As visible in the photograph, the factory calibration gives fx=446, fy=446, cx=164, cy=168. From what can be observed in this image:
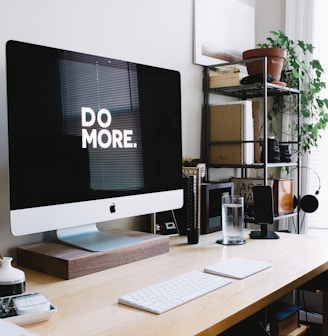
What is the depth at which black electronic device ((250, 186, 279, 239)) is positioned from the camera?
Result: 1.86 m

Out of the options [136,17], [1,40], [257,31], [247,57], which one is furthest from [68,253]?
[257,31]

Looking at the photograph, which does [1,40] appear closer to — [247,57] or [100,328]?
Answer: [100,328]

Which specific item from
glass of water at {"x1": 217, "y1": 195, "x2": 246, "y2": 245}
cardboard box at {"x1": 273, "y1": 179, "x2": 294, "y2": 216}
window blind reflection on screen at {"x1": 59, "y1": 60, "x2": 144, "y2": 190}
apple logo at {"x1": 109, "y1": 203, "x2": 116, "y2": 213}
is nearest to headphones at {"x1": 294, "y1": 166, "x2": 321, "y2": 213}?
cardboard box at {"x1": 273, "y1": 179, "x2": 294, "y2": 216}

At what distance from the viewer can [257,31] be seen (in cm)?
271

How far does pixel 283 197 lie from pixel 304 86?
0.65 metres

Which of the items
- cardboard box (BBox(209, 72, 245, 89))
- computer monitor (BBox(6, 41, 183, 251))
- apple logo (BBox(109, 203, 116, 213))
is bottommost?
apple logo (BBox(109, 203, 116, 213))

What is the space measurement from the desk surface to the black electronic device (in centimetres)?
15

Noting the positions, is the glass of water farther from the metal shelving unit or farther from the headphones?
the headphones

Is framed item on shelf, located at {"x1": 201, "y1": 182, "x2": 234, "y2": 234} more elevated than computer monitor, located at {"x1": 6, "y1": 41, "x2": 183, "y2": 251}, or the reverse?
computer monitor, located at {"x1": 6, "y1": 41, "x2": 183, "y2": 251}

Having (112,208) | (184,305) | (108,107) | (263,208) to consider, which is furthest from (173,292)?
(263,208)

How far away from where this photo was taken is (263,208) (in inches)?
73.9

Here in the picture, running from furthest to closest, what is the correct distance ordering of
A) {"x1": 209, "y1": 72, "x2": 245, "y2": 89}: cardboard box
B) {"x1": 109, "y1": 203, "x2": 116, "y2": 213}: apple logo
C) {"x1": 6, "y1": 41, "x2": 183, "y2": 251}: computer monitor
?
{"x1": 209, "y1": 72, "x2": 245, "y2": 89}: cardboard box < {"x1": 109, "y1": 203, "x2": 116, "y2": 213}: apple logo < {"x1": 6, "y1": 41, "x2": 183, "y2": 251}: computer monitor

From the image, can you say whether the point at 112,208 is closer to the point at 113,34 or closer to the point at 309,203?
the point at 113,34

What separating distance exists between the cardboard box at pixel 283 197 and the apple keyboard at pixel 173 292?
118 centimetres
